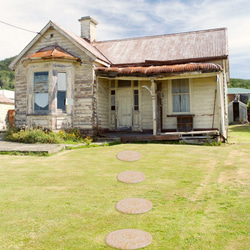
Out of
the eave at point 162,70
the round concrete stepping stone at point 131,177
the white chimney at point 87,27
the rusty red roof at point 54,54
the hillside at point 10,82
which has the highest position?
the hillside at point 10,82

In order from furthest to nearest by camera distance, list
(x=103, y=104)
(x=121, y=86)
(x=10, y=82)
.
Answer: (x=10, y=82) < (x=121, y=86) < (x=103, y=104)

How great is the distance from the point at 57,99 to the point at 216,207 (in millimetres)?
9812

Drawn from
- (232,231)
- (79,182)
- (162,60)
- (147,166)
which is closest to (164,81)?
(162,60)

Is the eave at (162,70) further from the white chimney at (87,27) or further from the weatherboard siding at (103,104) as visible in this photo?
the white chimney at (87,27)

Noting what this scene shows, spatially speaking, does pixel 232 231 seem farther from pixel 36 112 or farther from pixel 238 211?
pixel 36 112

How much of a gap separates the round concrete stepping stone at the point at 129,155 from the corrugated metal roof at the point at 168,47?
6.57m

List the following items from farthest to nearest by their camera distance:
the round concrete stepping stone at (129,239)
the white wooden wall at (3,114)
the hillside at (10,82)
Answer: the hillside at (10,82) < the white wooden wall at (3,114) < the round concrete stepping stone at (129,239)

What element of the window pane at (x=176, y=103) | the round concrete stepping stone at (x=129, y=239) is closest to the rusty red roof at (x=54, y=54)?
the window pane at (x=176, y=103)

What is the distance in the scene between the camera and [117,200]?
486cm

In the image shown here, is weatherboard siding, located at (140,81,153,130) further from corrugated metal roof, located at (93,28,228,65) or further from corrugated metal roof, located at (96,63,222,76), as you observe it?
corrugated metal roof, located at (96,63,222,76)

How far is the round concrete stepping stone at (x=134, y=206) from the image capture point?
14.2ft

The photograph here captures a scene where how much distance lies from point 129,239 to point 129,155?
5.57m

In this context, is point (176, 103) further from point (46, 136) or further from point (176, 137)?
point (46, 136)

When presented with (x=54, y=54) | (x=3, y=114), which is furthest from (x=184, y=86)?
(x=3, y=114)
